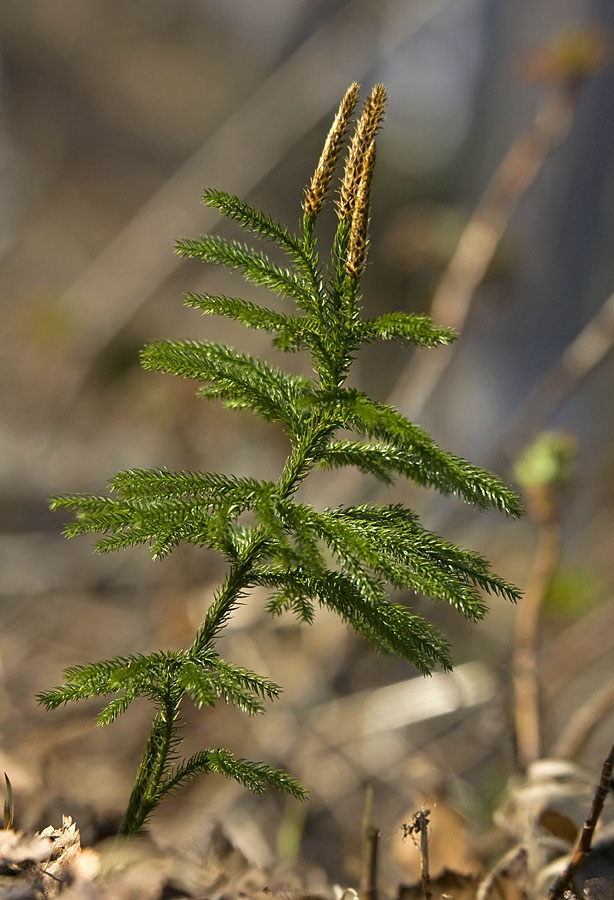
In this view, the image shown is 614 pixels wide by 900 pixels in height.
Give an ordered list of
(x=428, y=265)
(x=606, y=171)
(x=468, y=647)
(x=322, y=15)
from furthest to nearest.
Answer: (x=322, y=15)
(x=606, y=171)
(x=428, y=265)
(x=468, y=647)

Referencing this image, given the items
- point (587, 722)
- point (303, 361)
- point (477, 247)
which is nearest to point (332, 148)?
point (587, 722)

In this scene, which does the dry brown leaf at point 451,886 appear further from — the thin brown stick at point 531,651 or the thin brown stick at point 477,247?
the thin brown stick at point 477,247

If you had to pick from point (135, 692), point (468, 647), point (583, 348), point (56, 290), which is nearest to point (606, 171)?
point (583, 348)

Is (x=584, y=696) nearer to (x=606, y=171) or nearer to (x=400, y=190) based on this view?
(x=606, y=171)

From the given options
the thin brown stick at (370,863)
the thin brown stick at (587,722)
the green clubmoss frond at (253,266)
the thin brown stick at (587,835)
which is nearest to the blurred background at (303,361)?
the thin brown stick at (587,722)

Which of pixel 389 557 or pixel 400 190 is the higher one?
pixel 400 190
